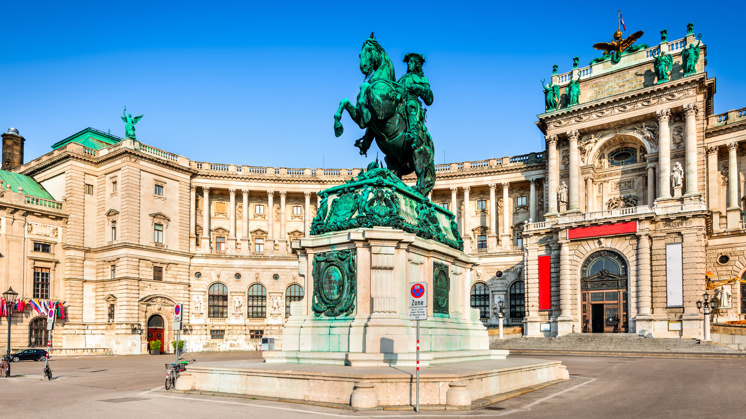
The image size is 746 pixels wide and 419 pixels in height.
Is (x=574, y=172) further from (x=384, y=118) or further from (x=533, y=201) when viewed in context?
(x=384, y=118)

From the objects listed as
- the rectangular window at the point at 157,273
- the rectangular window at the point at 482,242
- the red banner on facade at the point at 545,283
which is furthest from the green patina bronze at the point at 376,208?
the rectangular window at the point at 482,242

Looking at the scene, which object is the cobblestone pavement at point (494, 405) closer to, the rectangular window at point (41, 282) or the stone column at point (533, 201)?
the rectangular window at point (41, 282)

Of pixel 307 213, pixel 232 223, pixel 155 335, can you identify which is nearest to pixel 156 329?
pixel 155 335

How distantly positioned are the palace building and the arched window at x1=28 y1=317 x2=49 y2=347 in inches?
8.4

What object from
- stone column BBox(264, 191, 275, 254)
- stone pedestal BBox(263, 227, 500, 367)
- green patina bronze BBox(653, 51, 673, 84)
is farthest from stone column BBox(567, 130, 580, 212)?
stone pedestal BBox(263, 227, 500, 367)

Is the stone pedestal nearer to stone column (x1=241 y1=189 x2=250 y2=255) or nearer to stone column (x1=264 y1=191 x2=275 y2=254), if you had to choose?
stone column (x1=241 y1=189 x2=250 y2=255)

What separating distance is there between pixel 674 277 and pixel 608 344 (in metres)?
8.47

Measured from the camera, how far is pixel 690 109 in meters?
56.9

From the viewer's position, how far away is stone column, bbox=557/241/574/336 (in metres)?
57.4

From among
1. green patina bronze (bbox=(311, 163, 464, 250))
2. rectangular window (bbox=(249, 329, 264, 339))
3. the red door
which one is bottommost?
rectangular window (bbox=(249, 329, 264, 339))

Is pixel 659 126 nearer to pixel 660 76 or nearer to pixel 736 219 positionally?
pixel 660 76

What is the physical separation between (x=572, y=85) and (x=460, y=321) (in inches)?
1995

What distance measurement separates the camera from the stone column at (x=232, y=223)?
2837 inches

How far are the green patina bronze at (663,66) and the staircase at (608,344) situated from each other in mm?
23873
